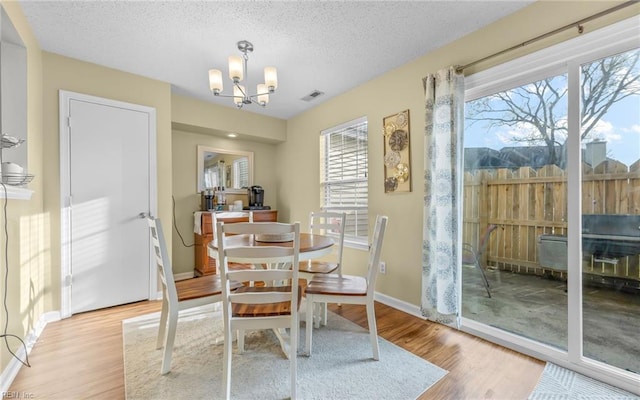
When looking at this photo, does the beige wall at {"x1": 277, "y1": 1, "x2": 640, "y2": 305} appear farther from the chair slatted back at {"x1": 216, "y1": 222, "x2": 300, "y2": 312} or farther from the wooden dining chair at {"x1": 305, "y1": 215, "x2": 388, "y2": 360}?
the chair slatted back at {"x1": 216, "y1": 222, "x2": 300, "y2": 312}

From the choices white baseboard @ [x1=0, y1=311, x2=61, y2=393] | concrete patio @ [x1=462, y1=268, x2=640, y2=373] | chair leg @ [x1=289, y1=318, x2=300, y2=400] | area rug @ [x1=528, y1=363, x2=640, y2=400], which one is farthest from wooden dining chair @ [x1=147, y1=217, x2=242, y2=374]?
concrete patio @ [x1=462, y1=268, x2=640, y2=373]

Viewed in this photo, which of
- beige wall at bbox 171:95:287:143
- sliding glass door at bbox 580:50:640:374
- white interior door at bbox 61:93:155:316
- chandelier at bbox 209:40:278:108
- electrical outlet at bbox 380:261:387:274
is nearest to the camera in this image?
sliding glass door at bbox 580:50:640:374

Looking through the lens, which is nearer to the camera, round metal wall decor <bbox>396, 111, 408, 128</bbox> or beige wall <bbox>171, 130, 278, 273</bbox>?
round metal wall decor <bbox>396, 111, 408, 128</bbox>

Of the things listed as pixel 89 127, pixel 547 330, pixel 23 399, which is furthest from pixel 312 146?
pixel 23 399

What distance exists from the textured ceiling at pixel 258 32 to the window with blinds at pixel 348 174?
0.80 meters

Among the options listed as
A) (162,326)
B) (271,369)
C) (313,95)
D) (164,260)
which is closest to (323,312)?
(271,369)

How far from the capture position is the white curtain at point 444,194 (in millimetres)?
2270

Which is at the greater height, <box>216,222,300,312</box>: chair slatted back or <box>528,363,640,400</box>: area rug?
<box>216,222,300,312</box>: chair slatted back

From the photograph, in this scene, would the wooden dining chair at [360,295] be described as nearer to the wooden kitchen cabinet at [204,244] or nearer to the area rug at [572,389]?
the area rug at [572,389]

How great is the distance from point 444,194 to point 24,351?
11.1 feet

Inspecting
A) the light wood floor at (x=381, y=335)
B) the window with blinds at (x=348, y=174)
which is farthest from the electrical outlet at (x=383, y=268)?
the light wood floor at (x=381, y=335)

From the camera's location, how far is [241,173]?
177 inches

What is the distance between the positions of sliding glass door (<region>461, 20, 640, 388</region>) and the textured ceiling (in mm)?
636

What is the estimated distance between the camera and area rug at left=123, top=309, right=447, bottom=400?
1562 mm
